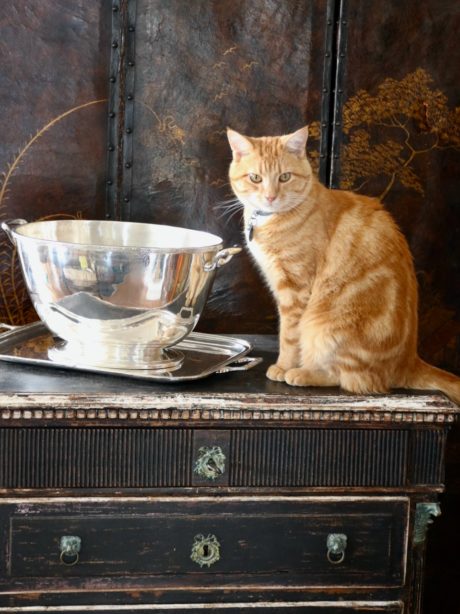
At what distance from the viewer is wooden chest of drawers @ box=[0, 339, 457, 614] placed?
1.47m

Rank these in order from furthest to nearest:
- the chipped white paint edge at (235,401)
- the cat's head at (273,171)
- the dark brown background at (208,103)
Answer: the dark brown background at (208,103)
the cat's head at (273,171)
the chipped white paint edge at (235,401)

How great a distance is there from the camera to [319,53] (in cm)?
197

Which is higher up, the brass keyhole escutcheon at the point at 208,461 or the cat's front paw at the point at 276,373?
the cat's front paw at the point at 276,373

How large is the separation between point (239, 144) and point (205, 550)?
2.40ft

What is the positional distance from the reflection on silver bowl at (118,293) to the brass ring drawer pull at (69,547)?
30cm

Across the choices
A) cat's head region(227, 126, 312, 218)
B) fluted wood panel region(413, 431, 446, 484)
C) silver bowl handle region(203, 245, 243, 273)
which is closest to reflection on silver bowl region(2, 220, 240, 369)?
silver bowl handle region(203, 245, 243, 273)

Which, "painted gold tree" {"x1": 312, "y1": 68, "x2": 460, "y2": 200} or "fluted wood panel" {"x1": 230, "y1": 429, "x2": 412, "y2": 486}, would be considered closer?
"fluted wood panel" {"x1": 230, "y1": 429, "x2": 412, "y2": 486}

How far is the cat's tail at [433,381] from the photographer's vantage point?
164 centimetres

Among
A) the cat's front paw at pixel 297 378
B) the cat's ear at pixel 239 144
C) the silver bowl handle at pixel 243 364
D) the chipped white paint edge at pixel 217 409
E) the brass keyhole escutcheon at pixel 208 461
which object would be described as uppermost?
the cat's ear at pixel 239 144

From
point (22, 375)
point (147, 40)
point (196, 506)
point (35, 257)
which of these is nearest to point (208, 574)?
point (196, 506)

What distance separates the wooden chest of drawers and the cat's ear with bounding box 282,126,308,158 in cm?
45

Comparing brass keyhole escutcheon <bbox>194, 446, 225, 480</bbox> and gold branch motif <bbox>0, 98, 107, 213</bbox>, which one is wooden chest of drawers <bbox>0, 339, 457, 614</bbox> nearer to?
brass keyhole escutcheon <bbox>194, 446, 225, 480</bbox>

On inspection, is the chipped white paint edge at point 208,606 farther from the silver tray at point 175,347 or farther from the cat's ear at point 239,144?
the cat's ear at point 239,144

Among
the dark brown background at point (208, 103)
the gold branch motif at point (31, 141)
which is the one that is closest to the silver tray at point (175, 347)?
the dark brown background at point (208, 103)
